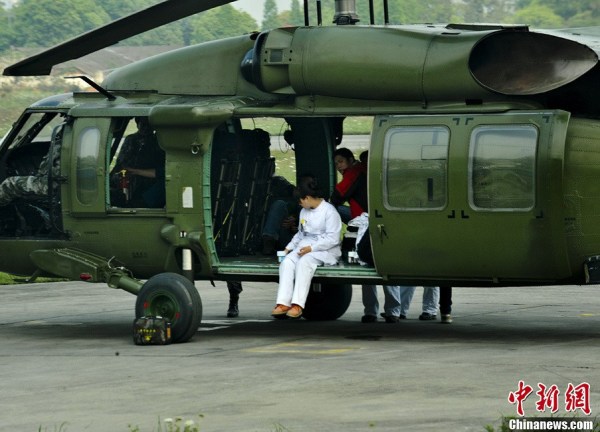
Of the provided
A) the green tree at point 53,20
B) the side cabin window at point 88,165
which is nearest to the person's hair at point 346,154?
the side cabin window at point 88,165

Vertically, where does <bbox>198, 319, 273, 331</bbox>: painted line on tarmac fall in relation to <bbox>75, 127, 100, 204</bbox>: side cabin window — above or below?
below

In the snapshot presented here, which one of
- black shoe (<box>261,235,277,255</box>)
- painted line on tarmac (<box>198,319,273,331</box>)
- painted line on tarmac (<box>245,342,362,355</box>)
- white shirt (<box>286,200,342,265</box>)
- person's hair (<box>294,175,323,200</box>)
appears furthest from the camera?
painted line on tarmac (<box>198,319,273,331</box>)

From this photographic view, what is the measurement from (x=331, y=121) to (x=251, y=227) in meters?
1.68

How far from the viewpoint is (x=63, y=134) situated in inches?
594

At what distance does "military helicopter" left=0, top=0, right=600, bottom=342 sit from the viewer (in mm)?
13156

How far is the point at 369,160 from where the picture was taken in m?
13.7

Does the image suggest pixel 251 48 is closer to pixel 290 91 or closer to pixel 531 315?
pixel 290 91

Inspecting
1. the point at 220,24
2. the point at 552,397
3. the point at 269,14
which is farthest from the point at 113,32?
the point at 269,14

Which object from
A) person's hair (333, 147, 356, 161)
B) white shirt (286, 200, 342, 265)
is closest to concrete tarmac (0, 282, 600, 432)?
white shirt (286, 200, 342, 265)

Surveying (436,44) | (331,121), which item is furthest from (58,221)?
(436,44)

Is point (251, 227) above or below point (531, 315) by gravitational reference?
above

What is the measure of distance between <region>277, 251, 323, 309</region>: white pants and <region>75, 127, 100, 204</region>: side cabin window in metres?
2.31

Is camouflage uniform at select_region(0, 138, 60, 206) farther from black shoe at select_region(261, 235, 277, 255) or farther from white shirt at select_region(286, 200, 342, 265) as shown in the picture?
white shirt at select_region(286, 200, 342, 265)

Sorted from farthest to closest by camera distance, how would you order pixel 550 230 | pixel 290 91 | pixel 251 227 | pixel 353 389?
1. pixel 251 227
2. pixel 290 91
3. pixel 550 230
4. pixel 353 389
